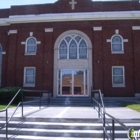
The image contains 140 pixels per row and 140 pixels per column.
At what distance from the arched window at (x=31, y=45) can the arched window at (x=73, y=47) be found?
2540mm

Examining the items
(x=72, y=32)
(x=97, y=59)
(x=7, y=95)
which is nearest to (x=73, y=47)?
(x=72, y=32)

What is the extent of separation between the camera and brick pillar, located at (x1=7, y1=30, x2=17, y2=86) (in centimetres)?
1867

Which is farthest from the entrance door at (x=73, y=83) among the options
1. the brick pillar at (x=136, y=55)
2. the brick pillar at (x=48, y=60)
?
the brick pillar at (x=136, y=55)

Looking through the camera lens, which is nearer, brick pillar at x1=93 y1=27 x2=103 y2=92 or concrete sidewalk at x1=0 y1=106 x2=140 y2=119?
concrete sidewalk at x1=0 y1=106 x2=140 y2=119

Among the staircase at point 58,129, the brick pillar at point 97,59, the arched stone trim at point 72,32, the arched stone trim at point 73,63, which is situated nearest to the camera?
the staircase at point 58,129

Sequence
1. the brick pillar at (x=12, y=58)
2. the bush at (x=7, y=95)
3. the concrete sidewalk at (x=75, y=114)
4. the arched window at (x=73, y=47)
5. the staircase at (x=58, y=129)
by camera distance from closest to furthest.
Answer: the staircase at (x=58, y=129)
the concrete sidewalk at (x=75, y=114)
the bush at (x=7, y=95)
the arched window at (x=73, y=47)
the brick pillar at (x=12, y=58)

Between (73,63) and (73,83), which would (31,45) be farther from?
(73,83)

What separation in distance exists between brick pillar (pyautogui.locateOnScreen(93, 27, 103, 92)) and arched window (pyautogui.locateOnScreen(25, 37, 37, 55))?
225 inches

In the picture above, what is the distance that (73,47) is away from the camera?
60.7 ft

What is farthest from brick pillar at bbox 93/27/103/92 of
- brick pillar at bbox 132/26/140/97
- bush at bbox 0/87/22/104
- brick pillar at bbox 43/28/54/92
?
bush at bbox 0/87/22/104

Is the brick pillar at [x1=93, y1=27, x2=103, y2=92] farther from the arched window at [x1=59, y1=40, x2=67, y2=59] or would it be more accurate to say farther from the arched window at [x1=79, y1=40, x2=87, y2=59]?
the arched window at [x1=59, y1=40, x2=67, y2=59]

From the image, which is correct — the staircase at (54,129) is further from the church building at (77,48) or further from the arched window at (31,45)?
the arched window at (31,45)

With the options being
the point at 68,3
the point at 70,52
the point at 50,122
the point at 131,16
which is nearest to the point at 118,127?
the point at 50,122

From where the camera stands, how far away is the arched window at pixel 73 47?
18.4 meters
